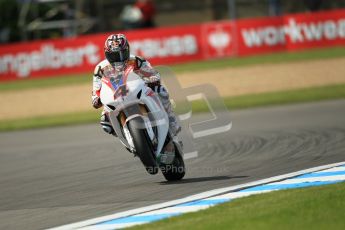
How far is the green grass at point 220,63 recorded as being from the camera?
92.5ft

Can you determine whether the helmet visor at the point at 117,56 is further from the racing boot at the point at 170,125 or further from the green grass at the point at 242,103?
the green grass at the point at 242,103

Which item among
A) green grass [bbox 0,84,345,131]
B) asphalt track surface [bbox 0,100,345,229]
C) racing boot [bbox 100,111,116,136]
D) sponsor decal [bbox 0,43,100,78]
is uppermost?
racing boot [bbox 100,111,116,136]

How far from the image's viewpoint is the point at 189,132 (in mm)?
13352

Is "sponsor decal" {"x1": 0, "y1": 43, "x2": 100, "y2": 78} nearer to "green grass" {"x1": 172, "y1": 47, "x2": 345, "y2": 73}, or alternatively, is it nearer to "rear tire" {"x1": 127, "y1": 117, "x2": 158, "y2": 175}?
"green grass" {"x1": 172, "y1": 47, "x2": 345, "y2": 73}

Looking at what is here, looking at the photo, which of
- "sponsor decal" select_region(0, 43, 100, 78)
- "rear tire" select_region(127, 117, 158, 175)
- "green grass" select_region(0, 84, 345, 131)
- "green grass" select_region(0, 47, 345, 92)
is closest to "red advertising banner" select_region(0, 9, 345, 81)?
"sponsor decal" select_region(0, 43, 100, 78)

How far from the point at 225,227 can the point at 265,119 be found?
9.91 meters

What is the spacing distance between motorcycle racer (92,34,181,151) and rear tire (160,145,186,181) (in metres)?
0.28

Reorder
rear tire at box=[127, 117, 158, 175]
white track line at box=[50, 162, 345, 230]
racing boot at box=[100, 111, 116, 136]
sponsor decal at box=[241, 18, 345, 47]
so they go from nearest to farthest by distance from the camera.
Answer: white track line at box=[50, 162, 345, 230], rear tire at box=[127, 117, 158, 175], racing boot at box=[100, 111, 116, 136], sponsor decal at box=[241, 18, 345, 47]

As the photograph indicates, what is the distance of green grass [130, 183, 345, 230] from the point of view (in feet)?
22.1

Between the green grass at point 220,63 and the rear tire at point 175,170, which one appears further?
the green grass at point 220,63

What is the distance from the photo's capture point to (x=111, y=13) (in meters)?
37.6

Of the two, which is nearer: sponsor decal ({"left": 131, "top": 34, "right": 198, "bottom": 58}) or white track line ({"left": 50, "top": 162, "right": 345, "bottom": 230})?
white track line ({"left": 50, "top": 162, "right": 345, "bottom": 230})

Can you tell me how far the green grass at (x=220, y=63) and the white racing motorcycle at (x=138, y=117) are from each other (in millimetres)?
17946

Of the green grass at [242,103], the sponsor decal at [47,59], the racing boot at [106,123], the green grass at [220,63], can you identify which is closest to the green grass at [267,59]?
the green grass at [220,63]
